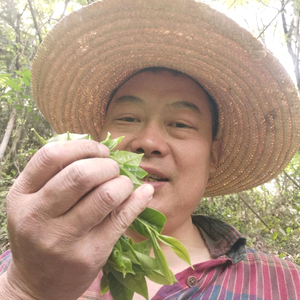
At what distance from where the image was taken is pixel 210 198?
241 centimetres

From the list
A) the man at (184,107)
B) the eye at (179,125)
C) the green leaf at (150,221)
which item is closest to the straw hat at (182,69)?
the man at (184,107)

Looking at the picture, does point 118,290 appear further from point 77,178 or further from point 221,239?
point 221,239

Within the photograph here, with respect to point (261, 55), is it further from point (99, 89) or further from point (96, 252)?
point (96, 252)

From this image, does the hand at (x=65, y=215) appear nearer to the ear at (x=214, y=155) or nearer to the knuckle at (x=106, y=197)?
the knuckle at (x=106, y=197)

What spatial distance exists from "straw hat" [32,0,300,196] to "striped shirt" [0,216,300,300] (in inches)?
20.1

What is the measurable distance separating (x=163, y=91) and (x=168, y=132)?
192mm

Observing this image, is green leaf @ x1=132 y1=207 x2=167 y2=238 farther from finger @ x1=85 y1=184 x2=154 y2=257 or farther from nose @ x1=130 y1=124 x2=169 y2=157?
nose @ x1=130 y1=124 x2=169 y2=157

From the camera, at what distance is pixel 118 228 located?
1.97 feet

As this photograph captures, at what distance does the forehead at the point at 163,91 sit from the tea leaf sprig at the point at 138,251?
0.58m

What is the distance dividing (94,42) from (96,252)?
3.25 feet

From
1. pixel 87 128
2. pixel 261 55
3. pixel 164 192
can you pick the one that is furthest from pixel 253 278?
pixel 87 128

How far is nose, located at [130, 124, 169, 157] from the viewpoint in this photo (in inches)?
44.2

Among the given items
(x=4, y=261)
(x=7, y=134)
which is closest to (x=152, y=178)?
(x=4, y=261)

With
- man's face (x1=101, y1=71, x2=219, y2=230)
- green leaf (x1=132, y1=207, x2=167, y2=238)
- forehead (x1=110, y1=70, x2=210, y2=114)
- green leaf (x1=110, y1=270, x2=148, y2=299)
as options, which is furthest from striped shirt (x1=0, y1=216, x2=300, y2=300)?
forehead (x1=110, y1=70, x2=210, y2=114)
